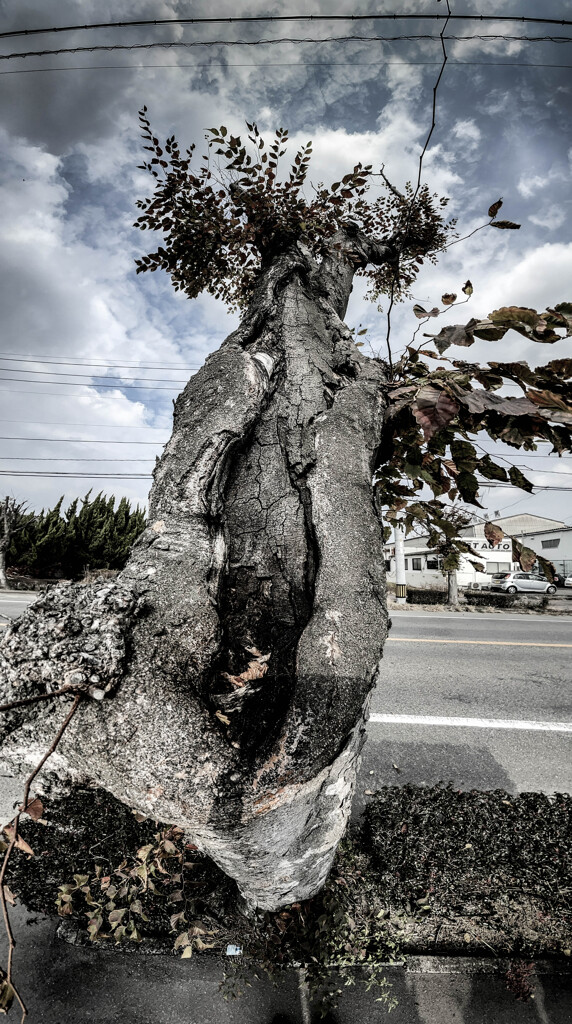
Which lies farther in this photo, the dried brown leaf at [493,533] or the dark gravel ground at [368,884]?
the dark gravel ground at [368,884]

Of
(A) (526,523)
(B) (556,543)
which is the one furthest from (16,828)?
(A) (526,523)

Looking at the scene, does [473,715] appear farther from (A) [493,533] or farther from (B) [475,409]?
(B) [475,409]

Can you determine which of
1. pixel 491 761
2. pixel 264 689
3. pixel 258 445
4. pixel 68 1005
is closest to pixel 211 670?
pixel 264 689

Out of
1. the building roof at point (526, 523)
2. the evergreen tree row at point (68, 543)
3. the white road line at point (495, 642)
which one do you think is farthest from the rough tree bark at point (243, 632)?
the building roof at point (526, 523)

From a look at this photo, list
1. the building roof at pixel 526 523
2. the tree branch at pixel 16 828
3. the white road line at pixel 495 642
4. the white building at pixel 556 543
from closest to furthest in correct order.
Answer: the tree branch at pixel 16 828 < the white road line at pixel 495 642 < the white building at pixel 556 543 < the building roof at pixel 526 523

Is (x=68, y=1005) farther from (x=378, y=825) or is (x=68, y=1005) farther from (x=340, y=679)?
(x=340, y=679)

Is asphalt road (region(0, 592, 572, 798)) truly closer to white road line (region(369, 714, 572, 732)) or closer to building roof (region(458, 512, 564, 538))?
white road line (region(369, 714, 572, 732))

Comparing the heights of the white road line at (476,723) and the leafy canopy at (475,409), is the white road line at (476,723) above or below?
below

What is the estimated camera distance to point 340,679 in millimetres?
1252

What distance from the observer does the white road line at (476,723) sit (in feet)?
14.7

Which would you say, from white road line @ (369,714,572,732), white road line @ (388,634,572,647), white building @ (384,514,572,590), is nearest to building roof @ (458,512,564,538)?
white building @ (384,514,572,590)

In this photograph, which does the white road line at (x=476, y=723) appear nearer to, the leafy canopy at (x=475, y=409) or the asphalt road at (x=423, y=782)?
the asphalt road at (x=423, y=782)

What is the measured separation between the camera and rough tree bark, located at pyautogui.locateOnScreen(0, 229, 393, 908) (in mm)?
1088

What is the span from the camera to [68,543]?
71.5 feet
